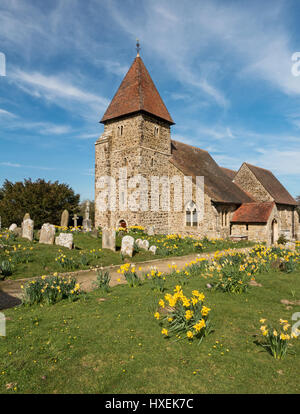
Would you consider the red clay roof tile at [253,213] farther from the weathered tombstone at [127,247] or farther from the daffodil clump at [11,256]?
the daffodil clump at [11,256]

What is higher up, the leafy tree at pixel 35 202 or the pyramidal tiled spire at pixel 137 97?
the pyramidal tiled spire at pixel 137 97

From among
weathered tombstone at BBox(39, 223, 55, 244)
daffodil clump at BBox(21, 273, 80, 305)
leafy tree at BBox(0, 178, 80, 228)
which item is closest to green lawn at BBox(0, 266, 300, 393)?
daffodil clump at BBox(21, 273, 80, 305)

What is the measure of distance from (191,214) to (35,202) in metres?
14.3

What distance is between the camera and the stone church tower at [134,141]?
823 inches

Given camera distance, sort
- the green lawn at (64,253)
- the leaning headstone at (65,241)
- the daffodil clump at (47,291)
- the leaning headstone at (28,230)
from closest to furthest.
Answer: the daffodil clump at (47,291), the green lawn at (64,253), the leaning headstone at (65,241), the leaning headstone at (28,230)

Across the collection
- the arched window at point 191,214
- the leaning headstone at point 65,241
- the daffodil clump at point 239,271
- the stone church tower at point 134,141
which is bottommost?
the daffodil clump at point 239,271

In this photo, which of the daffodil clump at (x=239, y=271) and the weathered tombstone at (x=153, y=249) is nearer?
the daffodil clump at (x=239, y=271)

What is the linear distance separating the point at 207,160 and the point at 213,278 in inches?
856

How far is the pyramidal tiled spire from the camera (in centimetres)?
2114

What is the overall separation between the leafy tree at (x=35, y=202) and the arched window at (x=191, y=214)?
1193cm

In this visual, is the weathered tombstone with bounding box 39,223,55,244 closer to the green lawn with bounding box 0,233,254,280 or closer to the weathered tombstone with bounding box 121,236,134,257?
the green lawn with bounding box 0,233,254,280

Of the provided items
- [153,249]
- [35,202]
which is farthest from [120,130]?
[153,249]

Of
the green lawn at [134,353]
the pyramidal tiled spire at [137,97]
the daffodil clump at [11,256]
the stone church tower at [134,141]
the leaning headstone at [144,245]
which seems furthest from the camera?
the pyramidal tiled spire at [137,97]

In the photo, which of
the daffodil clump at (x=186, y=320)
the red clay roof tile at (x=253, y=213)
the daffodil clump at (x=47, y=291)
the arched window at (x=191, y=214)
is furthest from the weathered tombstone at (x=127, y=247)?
the red clay roof tile at (x=253, y=213)
